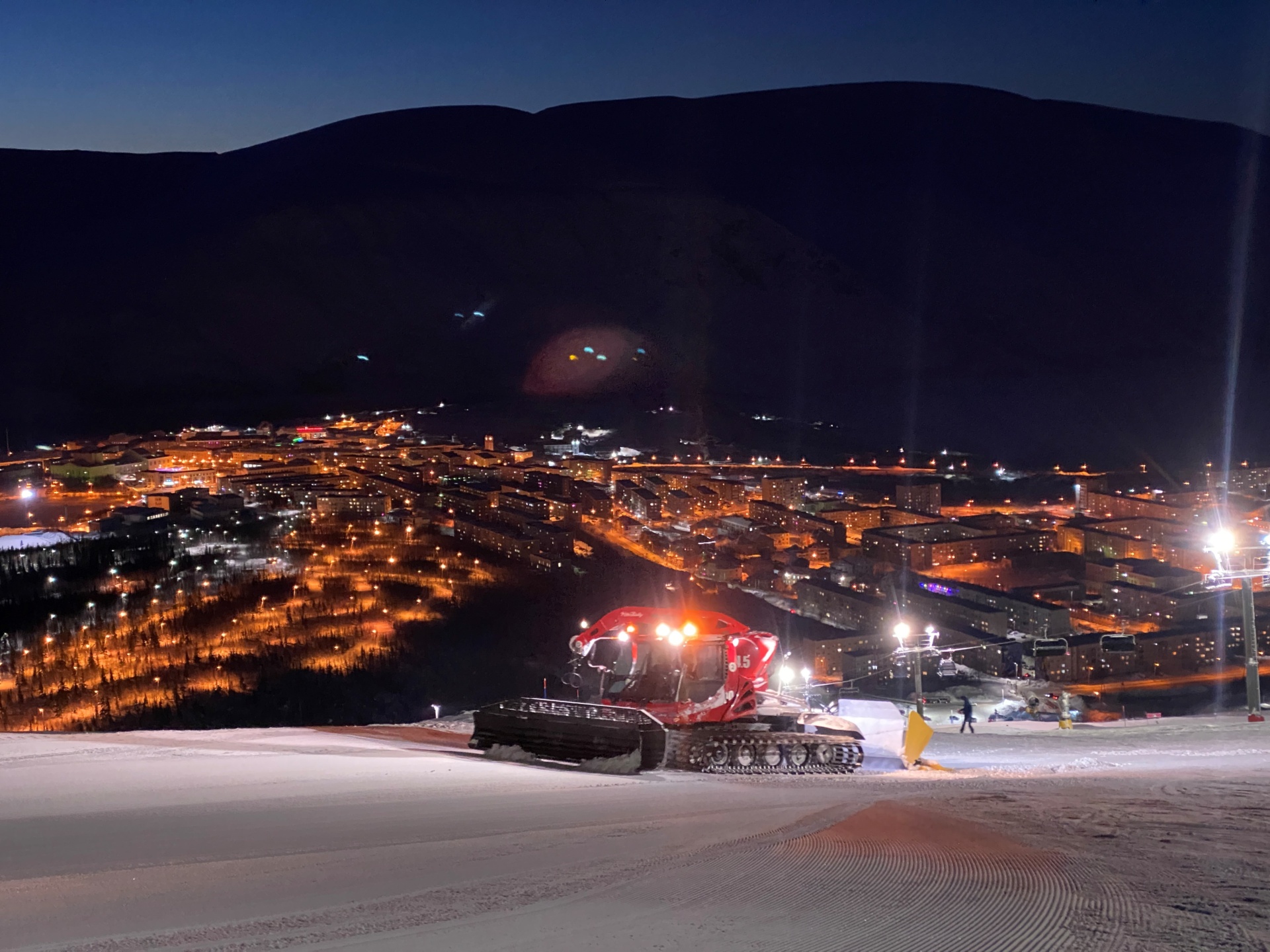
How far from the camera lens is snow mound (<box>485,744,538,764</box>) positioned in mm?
5348

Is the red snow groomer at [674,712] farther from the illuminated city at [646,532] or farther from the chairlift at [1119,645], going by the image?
the chairlift at [1119,645]

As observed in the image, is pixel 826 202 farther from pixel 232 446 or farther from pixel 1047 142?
pixel 232 446

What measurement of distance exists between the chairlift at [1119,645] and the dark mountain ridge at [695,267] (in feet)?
62.7

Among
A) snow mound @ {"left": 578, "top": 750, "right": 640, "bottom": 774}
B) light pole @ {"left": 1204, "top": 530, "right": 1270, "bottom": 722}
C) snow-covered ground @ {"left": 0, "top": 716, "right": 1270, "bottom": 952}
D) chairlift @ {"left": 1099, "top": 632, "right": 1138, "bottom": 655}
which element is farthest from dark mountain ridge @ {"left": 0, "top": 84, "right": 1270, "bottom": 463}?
snow-covered ground @ {"left": 0, "top": 716, "right": 1270, "bottom": 952}

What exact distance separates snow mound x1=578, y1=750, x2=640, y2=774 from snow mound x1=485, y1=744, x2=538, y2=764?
1.14ft

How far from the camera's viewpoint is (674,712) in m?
5.88

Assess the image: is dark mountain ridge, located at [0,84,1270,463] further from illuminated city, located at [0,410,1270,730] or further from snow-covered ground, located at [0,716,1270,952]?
snow-covered ground, located at [0,716,1270,952]

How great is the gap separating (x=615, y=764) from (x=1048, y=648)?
1277 centimetres

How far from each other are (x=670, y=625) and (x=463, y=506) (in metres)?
19.8

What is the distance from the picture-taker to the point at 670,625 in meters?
6.07

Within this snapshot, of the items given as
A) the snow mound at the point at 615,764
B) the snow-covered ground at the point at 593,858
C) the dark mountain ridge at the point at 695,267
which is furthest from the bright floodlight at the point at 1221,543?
the dark mountain ridge at the point at 695,267

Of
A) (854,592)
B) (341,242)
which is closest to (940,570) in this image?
(854,592)

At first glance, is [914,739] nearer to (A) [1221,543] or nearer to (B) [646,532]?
(A) [1221,543]

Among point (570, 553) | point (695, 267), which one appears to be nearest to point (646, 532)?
point (570, 553)
